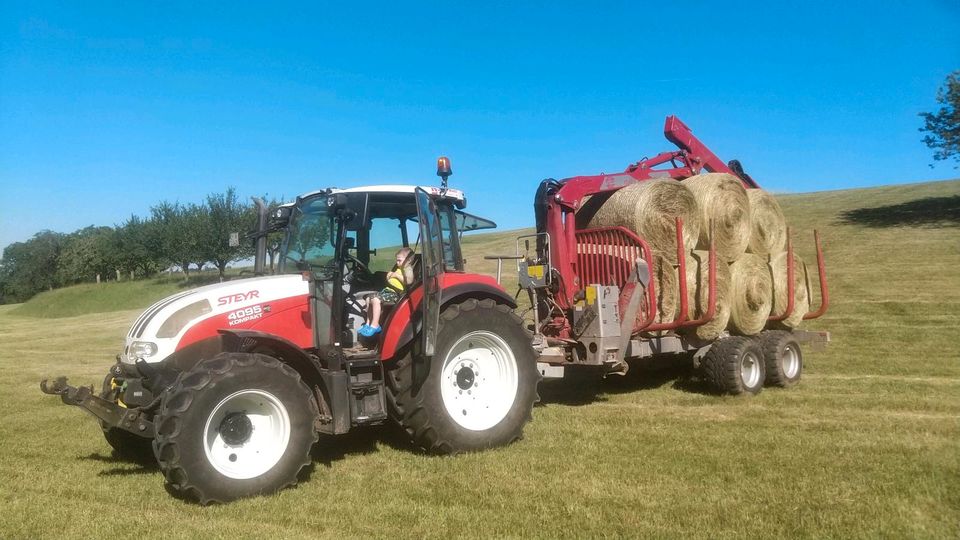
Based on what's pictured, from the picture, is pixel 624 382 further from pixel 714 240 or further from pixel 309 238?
pixel 309 238

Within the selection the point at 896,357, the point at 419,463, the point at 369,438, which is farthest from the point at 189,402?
the point at 896,357

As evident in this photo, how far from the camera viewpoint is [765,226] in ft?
30.3

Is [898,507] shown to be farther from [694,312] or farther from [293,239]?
[293,239]

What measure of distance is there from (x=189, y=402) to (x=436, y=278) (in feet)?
6.90

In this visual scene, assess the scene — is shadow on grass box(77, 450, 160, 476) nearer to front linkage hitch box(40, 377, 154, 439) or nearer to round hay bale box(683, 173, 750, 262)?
front linkage hitch box(40, 377, 154, 439)

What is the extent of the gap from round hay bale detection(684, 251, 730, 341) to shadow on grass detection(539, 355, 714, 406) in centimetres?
79

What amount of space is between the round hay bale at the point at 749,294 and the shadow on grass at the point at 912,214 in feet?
63.8

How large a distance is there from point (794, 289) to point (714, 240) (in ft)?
7.05

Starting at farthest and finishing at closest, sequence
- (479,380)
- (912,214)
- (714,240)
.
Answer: (912,214), (714,240), (479,380)

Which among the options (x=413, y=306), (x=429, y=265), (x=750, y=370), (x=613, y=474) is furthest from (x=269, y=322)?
(x=750, y=370)

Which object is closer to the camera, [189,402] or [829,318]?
[189,402]

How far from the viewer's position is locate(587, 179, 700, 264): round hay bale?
8.10m

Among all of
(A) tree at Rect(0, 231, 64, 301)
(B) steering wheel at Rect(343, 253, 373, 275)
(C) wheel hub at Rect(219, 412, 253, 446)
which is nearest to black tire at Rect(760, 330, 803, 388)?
(B) steering wheel at Rect(343, 253, 373, 275)

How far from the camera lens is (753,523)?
4.18 metres
